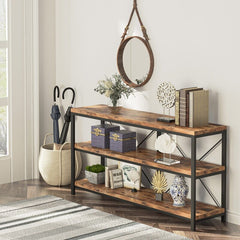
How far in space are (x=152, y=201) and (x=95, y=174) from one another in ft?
2.31

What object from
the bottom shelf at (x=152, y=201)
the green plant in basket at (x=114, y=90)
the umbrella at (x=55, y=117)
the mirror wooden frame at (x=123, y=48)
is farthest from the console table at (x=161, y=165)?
the umbrella at (x=55, y=117)

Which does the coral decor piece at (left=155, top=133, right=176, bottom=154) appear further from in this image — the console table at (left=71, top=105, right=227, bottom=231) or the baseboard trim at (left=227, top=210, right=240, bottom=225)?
the baseboard trim at (left=227, top=210, right=240, bottom=225)

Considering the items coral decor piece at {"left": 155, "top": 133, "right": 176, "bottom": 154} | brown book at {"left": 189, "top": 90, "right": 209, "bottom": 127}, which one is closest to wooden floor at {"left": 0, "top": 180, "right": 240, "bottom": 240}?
coral decor piece at {"left": 155, "top": 133, "right": 176, "bottom": 154}

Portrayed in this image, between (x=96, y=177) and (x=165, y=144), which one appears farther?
(x=96, y=177)

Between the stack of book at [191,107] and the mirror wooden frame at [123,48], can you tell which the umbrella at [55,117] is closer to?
the mirror wooden frame at [123,48]

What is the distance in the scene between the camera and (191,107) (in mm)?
4195

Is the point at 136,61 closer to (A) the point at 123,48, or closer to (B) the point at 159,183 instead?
(A) the point at 123,48

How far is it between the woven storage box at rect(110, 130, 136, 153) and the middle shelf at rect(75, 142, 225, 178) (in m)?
0.04

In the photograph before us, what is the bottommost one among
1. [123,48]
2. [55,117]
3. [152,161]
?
[152,161]

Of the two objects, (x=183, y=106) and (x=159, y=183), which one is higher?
(x=183, y=106)

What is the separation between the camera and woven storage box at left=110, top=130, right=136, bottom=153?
15.4ft

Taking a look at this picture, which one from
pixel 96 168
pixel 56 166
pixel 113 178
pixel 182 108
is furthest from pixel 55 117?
pixel 182 108

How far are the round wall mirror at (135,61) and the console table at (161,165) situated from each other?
27cm

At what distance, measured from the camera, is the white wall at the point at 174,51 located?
168 inches
